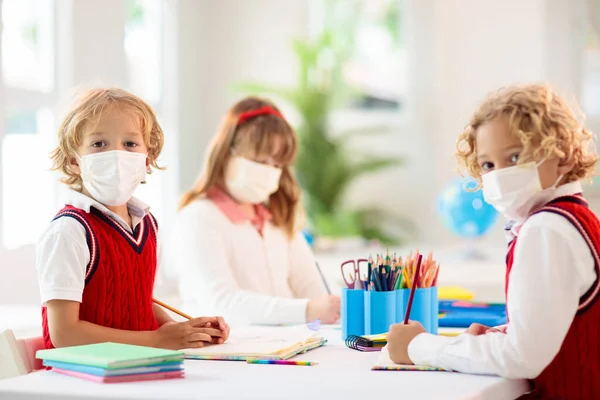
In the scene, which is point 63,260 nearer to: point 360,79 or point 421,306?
point 421,306

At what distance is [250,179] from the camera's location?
8.53 ft

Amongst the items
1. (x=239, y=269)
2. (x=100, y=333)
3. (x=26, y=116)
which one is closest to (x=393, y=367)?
(x=100, y=333)

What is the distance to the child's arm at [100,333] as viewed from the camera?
169 centimetres

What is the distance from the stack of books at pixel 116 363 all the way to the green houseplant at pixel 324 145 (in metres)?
3.79

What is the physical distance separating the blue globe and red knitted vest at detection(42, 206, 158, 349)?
2424mm

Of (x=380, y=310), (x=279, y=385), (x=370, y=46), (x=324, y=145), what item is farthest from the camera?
(x=370, y=46)

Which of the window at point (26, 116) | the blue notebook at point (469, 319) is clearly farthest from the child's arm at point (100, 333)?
the window at point (26, 116)

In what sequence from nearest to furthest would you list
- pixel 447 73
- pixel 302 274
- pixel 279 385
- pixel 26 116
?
pixel 279 385, pixel 302 274, pixel 26 116, pixel 447 73

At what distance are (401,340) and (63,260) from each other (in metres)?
0.66

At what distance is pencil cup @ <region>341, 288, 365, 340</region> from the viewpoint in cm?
195

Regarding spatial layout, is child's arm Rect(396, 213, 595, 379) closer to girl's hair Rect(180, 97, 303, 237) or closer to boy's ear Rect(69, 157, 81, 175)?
boy's ear Rect(69, 157, 81, 175)

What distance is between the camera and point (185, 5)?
5078 millimetres

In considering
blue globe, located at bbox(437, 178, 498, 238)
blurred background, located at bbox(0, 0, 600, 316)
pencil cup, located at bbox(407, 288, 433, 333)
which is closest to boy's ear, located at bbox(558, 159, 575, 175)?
pencil cup, located at bbox(407, 288, 433, 333)

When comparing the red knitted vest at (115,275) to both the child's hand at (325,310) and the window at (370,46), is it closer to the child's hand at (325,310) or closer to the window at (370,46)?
the child's hand at (325,310)
